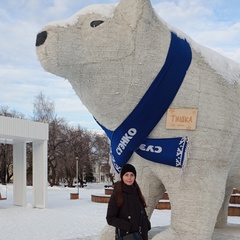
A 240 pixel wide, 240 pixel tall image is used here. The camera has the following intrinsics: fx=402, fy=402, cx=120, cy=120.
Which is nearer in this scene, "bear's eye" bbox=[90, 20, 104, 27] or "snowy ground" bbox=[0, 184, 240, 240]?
"bear's eye" bbox=[90, 20, 104, 27]

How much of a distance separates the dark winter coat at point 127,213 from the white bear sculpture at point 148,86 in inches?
22.4

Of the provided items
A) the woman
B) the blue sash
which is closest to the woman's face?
the woman

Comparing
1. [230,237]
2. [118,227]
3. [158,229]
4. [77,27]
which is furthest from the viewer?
[158,229]

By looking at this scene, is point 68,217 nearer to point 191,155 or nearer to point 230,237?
point 230,237

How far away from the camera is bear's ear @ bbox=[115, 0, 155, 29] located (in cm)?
274

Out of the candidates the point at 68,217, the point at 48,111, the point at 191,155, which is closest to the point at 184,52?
the point at 191,155

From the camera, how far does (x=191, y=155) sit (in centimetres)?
287

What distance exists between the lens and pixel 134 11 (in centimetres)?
275

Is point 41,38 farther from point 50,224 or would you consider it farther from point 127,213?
point 50,224

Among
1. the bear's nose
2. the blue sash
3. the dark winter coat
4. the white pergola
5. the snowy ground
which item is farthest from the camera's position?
the white pergola

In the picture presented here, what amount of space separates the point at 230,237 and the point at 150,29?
193cm

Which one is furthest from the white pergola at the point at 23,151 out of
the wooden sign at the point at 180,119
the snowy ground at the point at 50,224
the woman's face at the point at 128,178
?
the woman's face at the point at 128,178

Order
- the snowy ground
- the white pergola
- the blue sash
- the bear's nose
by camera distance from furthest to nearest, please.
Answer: the white pergola, the snowy ground, the blue sash, the bear's nose

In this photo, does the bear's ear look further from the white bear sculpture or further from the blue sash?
the blue sash
